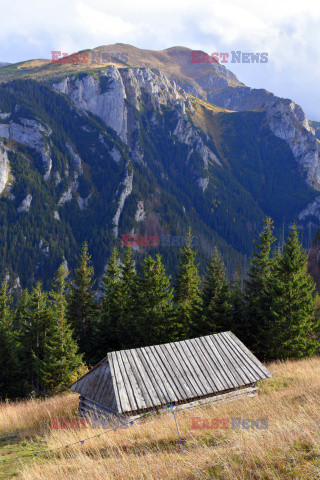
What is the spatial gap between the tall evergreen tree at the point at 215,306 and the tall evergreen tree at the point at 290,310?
405cm

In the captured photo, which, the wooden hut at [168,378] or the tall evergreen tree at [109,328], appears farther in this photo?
the tall evergreen tree at [109,328]

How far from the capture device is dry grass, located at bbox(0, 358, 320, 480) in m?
5.53

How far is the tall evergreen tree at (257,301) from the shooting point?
94.1 feet

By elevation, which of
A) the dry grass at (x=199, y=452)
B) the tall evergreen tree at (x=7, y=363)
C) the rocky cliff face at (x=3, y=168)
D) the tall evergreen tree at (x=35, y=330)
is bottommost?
the tall evergreen tree at (x=7, y=363)

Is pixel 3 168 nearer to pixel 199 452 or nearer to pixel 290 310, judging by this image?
pixel 290 310

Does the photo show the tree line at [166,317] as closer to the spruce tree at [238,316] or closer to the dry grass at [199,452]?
the spruce tree at [238,316]

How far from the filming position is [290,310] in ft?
87.7

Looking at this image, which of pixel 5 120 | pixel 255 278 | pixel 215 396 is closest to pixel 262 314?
pixel 255 278

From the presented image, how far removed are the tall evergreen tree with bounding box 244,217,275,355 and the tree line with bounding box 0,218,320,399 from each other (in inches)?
3.6

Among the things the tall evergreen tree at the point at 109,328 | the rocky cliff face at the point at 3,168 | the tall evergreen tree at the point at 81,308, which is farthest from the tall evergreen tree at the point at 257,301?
the rocky cliff face at the point at 3,168

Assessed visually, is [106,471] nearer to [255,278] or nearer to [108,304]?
[255,278]

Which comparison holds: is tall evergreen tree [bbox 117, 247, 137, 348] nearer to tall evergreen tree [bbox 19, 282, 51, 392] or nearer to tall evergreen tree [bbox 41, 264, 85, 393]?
tall evergreen tree [bbox 41, 264, 85, 393]

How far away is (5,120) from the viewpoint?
637 ft

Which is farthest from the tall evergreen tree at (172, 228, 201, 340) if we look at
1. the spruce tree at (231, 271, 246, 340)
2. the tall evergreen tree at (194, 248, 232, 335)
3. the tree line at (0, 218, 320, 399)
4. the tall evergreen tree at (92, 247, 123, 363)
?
the tall evergreen tree at (92, 247, 123, 363)
